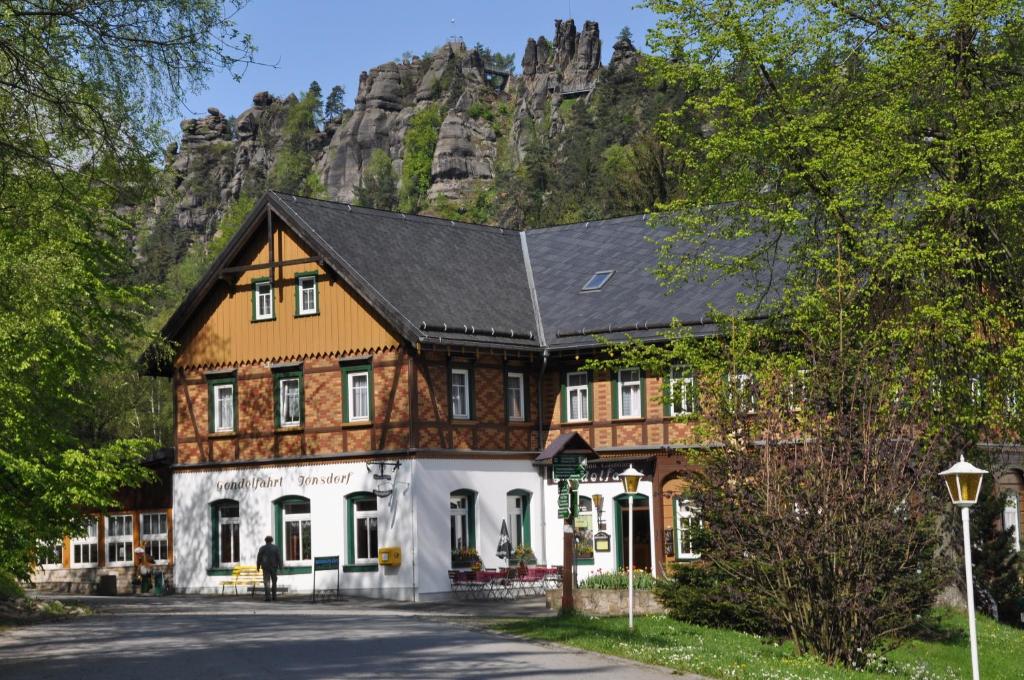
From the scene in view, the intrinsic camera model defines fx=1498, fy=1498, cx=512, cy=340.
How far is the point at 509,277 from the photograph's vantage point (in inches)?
1587

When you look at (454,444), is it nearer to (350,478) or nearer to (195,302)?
(350,478)

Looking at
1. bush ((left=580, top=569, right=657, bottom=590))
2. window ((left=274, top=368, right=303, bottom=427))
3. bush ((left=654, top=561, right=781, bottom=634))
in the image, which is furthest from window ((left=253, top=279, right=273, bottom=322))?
bush ((left=654, top=561, right=781, bottom=634))

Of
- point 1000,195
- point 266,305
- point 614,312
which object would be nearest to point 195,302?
point 266,305

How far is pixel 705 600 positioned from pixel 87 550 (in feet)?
75.2

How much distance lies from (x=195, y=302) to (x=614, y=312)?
10.7 m

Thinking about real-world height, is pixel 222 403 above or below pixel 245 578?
above

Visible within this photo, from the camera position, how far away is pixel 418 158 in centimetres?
18588

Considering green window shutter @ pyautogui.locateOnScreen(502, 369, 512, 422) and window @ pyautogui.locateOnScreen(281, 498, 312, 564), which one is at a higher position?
green window shutter @ pyautogui.locateOnScreen(502, 369, 512, 422)

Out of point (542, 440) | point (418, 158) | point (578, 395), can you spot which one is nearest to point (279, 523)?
point (542, 440)

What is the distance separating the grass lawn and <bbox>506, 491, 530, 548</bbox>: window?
11843mm

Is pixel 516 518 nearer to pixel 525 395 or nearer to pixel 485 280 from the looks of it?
pixel 525 395

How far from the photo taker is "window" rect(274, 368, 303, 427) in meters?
36.8

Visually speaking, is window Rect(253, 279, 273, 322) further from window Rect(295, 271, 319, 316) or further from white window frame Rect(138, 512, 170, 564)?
white window frame Rect(138, 512, 170, 564)

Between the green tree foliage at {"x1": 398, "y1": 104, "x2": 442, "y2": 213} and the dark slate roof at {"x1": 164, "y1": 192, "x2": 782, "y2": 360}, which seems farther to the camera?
the green tree foliage at {"x1": 398, "y1": 104, "x2": 442, "y2": 213}
